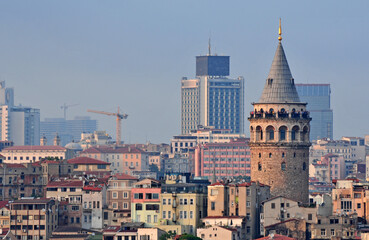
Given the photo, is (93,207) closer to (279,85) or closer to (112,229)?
(112,229)

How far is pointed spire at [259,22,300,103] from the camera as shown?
502ft

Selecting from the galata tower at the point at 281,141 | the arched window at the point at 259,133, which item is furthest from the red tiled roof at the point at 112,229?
the arched window at the point at 259,133

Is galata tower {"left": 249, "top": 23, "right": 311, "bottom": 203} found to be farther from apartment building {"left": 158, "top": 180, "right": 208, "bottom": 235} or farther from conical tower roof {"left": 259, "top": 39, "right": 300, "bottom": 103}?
apartment building {"left": 158, "top": 180, "right": 208, "bottom": 235}

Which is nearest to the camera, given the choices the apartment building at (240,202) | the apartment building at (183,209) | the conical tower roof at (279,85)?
the apartment building at (240,202)

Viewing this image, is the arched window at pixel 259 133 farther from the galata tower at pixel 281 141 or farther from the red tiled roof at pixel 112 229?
the red tiled roof at pixel 112 229

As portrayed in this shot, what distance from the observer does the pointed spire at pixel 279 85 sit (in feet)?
502

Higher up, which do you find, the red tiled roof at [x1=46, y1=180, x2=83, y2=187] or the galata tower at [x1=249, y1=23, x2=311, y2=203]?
the galata tower at [x1=249, y1=23, x2=311, y2=203]

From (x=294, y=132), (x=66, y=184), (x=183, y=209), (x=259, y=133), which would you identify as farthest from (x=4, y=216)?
(x=294, y=132)

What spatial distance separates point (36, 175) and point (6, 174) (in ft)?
12.8

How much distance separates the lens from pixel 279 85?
6058 inches

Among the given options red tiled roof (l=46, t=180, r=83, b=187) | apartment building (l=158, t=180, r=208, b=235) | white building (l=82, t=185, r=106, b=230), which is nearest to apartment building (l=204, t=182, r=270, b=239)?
apartment building (l=158, t=180, r=208, b=235)

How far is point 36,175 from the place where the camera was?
183125 mm

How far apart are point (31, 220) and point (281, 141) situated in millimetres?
23416

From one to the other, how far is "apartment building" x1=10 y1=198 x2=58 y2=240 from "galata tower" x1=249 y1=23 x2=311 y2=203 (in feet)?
61.6
